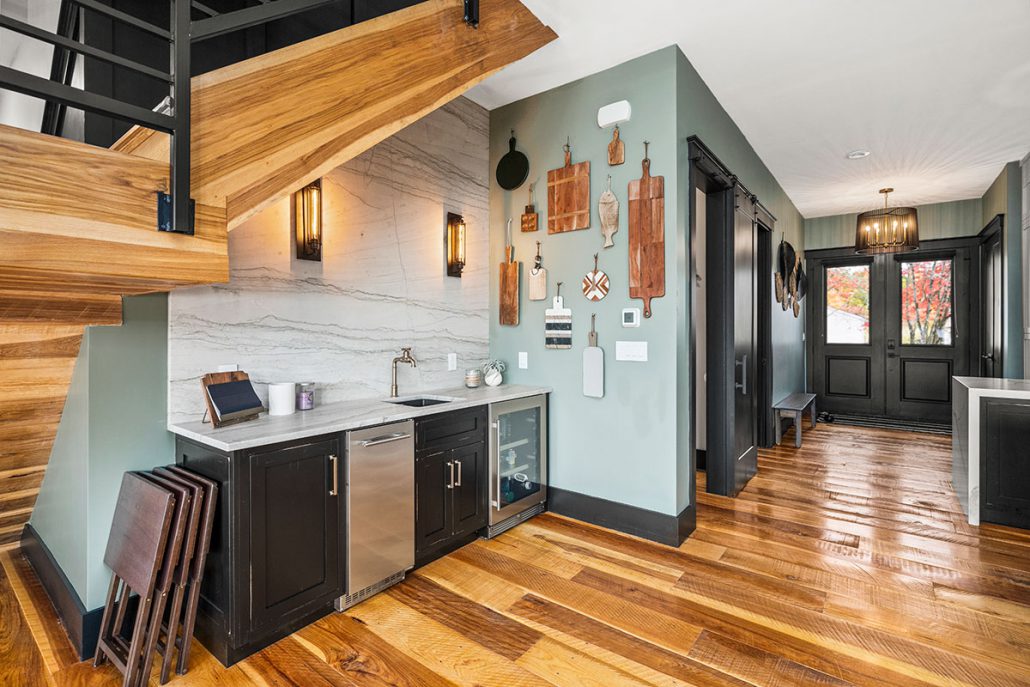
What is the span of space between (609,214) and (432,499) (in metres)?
2.09

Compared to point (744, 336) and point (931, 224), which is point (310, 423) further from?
point (931, 224)

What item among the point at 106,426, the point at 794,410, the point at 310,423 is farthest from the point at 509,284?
the point at 794,410

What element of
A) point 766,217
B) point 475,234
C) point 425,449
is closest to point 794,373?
point 766,217

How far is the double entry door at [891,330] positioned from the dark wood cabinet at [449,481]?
6.76m

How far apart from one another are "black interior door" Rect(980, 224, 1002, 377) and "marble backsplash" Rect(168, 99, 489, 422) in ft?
19.0

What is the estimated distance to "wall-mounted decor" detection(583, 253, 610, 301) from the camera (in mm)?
3342

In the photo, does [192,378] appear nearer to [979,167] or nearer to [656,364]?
[656,364]

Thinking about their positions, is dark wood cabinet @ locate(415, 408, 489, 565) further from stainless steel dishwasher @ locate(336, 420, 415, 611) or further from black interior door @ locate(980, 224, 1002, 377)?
black interior door @ locate(980, 224, 1002, 377)

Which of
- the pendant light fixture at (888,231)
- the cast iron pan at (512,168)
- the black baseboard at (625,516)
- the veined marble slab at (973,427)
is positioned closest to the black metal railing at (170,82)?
the cast iron pan at (512,168)

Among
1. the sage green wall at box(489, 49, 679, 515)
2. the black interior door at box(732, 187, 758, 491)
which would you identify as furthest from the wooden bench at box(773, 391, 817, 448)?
the sage green wall at box(489, 49, 679, 515)

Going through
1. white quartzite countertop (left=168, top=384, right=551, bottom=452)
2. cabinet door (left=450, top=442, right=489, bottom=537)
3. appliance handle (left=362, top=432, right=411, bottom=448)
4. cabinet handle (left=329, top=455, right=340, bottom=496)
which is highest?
white quartzite countertop (left=168, top=384, right=551, bottom=452)

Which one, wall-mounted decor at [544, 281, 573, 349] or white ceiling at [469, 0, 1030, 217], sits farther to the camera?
wall-mounted decor at [544, 281, 573, 349]

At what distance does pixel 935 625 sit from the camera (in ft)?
7.32

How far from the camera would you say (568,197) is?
3.50 metres
